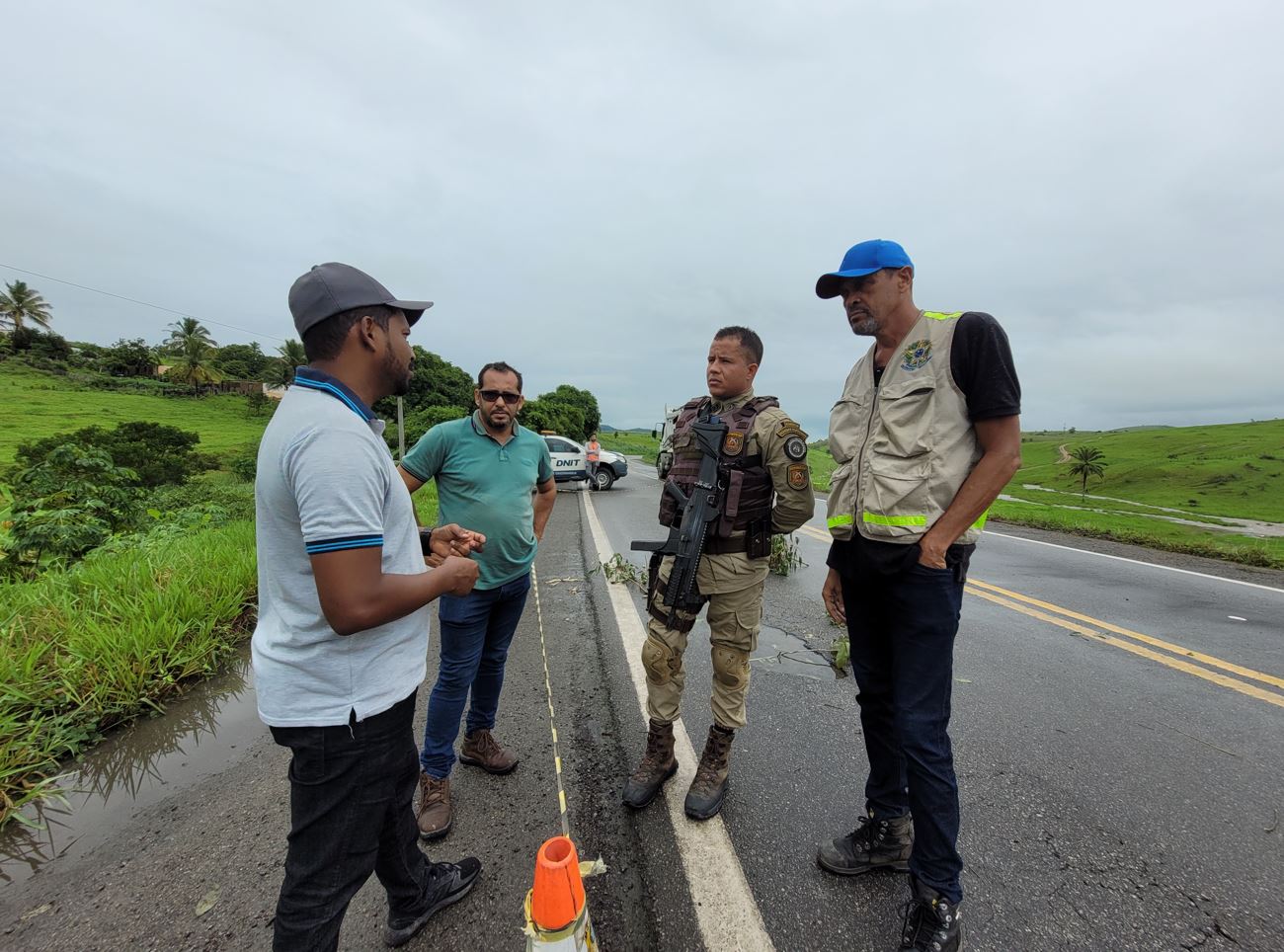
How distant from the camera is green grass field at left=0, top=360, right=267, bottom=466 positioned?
31.4 m

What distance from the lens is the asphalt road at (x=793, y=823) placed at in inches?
70.4

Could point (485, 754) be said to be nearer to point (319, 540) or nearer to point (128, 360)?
point (319, 540)

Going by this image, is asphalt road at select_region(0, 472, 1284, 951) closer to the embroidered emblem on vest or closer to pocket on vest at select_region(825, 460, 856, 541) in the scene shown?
pocket on vest at select_region(825, 460, 856, 541)

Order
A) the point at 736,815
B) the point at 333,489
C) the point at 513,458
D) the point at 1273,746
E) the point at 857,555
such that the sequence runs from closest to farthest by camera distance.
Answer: the point at 333,489
the point at 857,555
the point at 736,815
the point at 513,458
the point at 1273,746

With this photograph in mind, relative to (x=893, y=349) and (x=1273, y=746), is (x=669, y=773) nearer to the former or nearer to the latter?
(x=893, y=349)

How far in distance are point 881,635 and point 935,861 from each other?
30.1 inches

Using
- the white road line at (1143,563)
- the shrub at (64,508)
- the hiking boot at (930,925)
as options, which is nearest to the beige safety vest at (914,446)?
the hiking boot at (930,925)

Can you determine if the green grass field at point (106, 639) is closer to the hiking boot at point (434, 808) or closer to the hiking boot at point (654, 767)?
the hiking boot at point (434, 808)

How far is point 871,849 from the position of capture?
2088mm

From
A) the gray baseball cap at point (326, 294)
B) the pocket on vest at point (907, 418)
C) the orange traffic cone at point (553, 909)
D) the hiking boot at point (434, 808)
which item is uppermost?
the gray baseball cap at point (326, 294)

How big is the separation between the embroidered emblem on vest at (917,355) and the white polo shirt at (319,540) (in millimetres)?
1780

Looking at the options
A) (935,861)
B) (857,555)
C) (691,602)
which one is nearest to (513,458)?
(691,602)

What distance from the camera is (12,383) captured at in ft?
145

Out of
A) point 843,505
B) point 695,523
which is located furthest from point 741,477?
point 843,505
